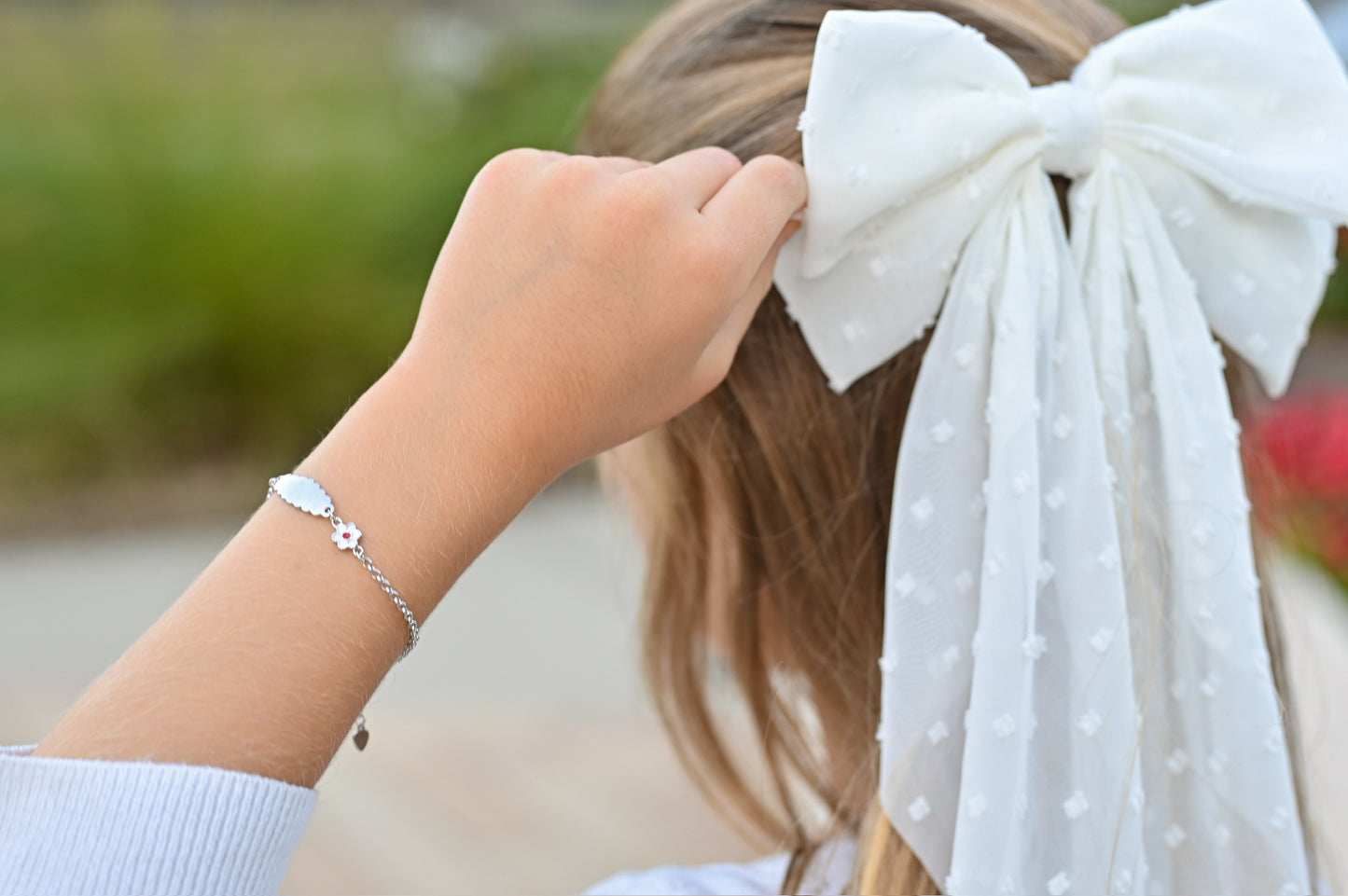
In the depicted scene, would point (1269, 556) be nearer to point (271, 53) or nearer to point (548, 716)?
point (548, 716)

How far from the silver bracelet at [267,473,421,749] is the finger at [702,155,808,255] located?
381 millimetres

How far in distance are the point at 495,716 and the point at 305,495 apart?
3.07m

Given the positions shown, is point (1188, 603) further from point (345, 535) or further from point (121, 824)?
point (121, 824)

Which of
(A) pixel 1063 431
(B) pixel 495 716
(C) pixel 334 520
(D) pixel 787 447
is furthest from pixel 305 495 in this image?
(B) pixel 495 716

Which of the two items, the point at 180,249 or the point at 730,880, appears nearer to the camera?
the point at 730,880

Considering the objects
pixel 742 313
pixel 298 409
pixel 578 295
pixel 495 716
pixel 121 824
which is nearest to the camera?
pixel 121 824

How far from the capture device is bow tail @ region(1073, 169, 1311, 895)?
1.23 meters

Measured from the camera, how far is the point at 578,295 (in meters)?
0.99

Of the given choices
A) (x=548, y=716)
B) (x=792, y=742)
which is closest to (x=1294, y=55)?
(x=792, y=742)

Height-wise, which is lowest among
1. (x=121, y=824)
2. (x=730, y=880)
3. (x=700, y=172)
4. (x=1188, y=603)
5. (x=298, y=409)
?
(x=298, y=409)

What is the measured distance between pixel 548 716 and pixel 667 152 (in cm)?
279

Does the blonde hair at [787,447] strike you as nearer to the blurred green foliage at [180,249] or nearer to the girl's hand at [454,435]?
the girl's hand at [454,435]

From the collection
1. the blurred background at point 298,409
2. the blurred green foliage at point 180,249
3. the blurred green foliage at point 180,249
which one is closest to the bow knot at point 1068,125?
the blurred background at point 298,409

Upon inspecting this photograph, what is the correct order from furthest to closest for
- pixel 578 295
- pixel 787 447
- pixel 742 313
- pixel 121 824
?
pixel 787 447, pixel 742 313, pixel 578 295, pixel 121 824
